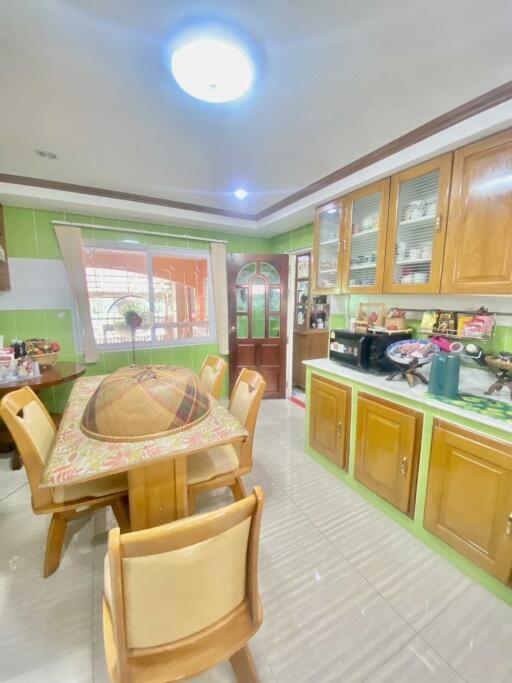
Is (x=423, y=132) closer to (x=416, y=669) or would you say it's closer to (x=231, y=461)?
(x=231, y=461)

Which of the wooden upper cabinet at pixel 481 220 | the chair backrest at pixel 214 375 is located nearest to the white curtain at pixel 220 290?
the chair backrest at pixel 214 375

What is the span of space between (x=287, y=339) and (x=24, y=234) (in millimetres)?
3116

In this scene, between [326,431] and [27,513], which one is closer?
[27,513]

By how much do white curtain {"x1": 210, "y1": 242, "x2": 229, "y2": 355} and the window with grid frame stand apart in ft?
0.39

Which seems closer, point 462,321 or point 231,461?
point 231,461

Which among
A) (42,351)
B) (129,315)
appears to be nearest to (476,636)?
(129,315)

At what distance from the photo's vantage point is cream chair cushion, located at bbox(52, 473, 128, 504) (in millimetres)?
1390

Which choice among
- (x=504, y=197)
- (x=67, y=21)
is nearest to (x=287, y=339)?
(x=504, y=197)

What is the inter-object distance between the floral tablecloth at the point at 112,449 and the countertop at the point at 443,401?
1.01 metres

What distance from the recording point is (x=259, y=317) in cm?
398

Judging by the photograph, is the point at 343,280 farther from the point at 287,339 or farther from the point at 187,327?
the point at 187,327

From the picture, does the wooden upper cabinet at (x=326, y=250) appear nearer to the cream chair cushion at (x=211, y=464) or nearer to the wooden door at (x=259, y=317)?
the wooden door at (x=259, y=317)

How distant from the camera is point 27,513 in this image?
1.92m

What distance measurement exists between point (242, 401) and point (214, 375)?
0.53m
